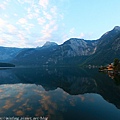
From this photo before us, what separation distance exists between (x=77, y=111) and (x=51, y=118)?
411 inches

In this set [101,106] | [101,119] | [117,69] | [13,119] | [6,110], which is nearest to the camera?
[13,119]

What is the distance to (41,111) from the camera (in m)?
47.1

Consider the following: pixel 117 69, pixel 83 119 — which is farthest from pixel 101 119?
pixel 117 69

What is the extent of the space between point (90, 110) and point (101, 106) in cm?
714

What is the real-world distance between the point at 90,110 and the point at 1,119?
25.6 m

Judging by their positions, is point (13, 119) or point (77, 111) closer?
point (13, 119)

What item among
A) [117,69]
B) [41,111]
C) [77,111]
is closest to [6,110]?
[41,111]

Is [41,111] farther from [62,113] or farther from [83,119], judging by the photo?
[83,119]

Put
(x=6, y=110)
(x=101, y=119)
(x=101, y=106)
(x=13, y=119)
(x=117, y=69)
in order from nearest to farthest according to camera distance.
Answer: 1. (x=13, y=119)
2. (x=101, y=119)
3. (x=6, y=110)
4. (x=101, y=106)
5. (x=117, y=69)

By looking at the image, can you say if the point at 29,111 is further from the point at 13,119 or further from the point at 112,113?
the point at 112,113

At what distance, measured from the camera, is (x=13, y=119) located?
39094 millimetres

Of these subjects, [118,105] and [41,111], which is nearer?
[41,111]

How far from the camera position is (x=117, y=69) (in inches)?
7800

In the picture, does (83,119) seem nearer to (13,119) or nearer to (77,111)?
(77,111)
